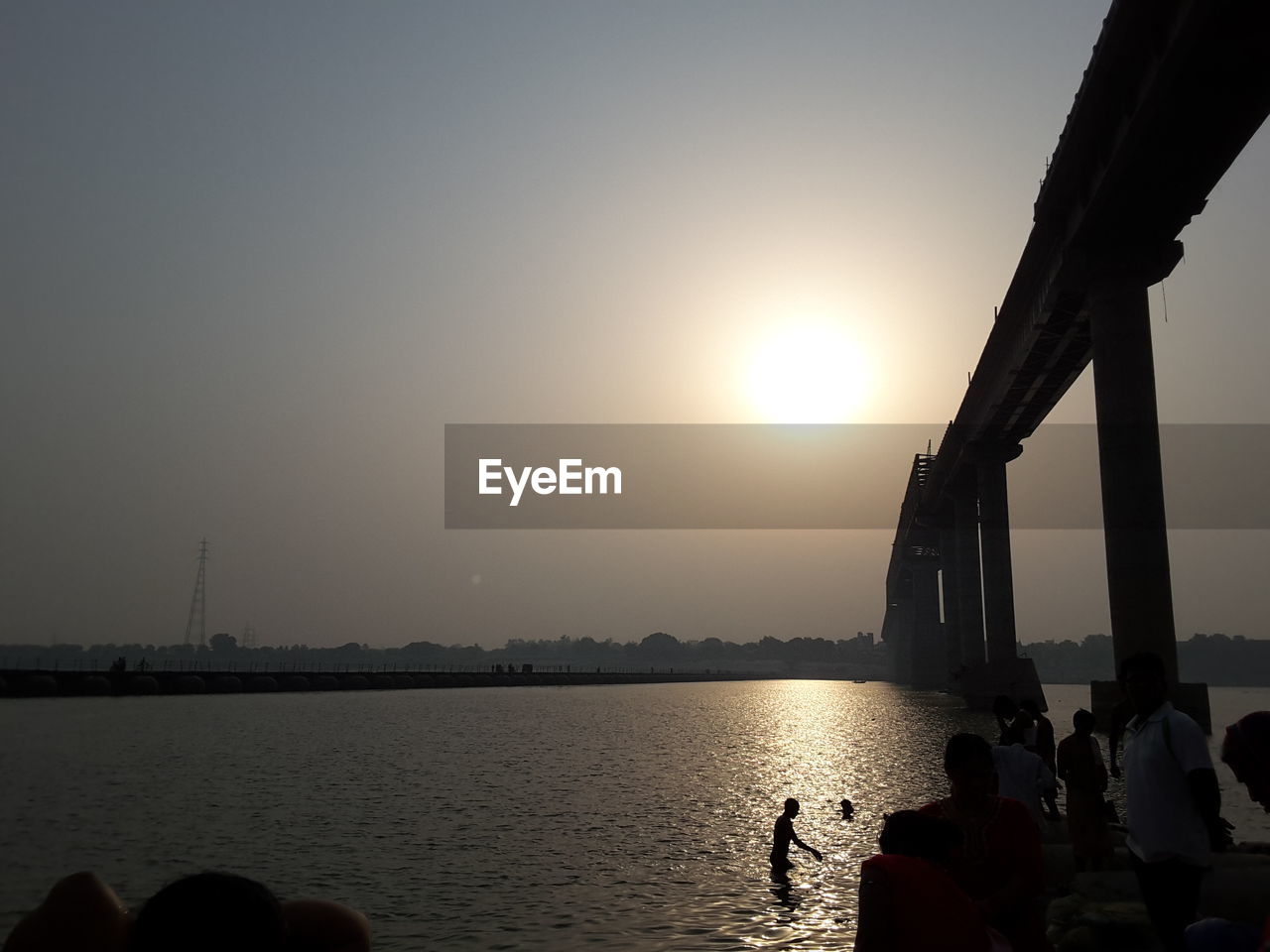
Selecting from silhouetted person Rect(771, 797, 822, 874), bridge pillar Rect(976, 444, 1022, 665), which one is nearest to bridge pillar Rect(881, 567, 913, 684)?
bridge pillar Rect(976, 444, 1022, 665)

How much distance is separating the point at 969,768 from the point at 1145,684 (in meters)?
2.41

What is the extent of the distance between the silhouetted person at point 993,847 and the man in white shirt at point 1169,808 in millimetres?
1763

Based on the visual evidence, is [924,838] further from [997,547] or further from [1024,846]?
[997,547]

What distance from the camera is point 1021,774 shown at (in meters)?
10.5

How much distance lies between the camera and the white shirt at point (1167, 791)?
6.76 meters

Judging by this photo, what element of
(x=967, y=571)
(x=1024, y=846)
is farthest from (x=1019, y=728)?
(x=967, y=571)

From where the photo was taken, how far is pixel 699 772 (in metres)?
35.8

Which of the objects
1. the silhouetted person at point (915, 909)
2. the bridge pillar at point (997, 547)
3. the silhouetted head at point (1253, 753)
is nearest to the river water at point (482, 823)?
the silhouetted person at point (915, 909)

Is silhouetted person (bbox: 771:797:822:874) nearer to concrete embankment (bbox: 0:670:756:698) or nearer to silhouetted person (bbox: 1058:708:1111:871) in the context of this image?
silhouetted person (bbox: 1058:708:1111:871)

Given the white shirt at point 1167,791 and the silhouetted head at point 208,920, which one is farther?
the white shirt at point 1167,791

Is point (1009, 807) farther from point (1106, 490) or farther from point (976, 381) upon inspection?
point (976, 381)

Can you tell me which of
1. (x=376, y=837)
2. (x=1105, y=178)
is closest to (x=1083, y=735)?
(x=376, y=837)

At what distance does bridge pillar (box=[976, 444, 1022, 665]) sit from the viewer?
6956cm

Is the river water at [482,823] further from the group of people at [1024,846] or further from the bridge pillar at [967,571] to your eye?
the bridge pillar at [967,571]
